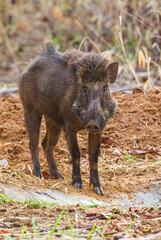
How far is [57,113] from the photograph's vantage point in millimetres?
5703

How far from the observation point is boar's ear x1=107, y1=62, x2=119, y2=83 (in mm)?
5164

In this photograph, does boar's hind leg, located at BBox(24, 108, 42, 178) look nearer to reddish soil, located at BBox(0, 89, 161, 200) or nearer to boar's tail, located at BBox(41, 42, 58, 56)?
reddish soil, located at BBox(0, 89, 161, 200)

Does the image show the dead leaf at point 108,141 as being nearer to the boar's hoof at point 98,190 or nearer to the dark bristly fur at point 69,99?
the dark bristly fur at point 69,99

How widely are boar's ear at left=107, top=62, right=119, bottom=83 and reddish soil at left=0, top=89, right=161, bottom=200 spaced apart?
4.07ft

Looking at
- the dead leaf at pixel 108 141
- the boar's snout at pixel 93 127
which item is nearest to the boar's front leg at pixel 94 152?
the boar's snout at pixel 93 127

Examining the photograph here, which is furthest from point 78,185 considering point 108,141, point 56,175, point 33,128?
point 108,141

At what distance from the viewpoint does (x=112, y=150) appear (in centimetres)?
660

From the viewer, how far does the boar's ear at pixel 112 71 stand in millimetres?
5164

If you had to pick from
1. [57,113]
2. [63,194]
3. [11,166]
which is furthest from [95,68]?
[11,166]

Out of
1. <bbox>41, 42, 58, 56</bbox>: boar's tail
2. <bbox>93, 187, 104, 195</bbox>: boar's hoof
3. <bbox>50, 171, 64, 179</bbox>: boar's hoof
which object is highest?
<bbox>41, 42, 58, 56</bbox>: boar's tail

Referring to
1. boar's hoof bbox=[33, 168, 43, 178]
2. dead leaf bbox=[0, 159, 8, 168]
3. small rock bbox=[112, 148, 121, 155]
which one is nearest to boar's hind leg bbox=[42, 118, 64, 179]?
boar's hoof bbox=[33, 168, 43, 178]

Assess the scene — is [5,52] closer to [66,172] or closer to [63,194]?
[66,172]

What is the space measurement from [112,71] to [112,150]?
5.63 ft

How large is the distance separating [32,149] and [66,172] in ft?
1.91
